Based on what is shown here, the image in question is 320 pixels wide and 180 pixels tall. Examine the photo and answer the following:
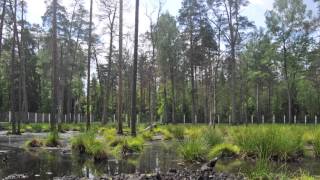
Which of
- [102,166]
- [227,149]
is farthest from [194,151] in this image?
[102,166]

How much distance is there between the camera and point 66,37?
5191cm

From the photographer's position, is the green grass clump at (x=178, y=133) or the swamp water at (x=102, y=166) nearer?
the swamp water at (x=102, y=166)

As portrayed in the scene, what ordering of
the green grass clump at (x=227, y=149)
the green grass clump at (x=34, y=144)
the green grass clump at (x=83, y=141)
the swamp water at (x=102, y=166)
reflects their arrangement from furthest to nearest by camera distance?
the green grass clump at (x=34, y=144) < the green grass clump at (x=83, y=141) < the green grass clump at (x=227, y=149) < the swamp water at (x=102, y=166)

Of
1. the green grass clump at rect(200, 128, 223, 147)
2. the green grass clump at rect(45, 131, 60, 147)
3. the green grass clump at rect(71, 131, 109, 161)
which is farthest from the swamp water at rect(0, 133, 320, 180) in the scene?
the green grass clump at rect(45, 131, 60, 147)

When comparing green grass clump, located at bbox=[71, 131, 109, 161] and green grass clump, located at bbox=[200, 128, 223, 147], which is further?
green grass clump, located at bbox=[200, 128, 223, 147]

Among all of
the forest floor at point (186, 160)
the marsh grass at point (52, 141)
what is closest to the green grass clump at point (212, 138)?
the forest floor at point (186, 160)

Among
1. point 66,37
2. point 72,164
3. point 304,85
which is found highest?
point 66,37

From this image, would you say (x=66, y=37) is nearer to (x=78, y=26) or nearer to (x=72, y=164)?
(x=78, y=26)

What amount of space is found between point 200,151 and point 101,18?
28.6m

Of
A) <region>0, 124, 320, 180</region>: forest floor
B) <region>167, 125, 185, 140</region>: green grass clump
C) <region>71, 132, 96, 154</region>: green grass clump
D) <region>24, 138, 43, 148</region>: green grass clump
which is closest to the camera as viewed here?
<region>0, 124, 320, 180</region>: forest floor

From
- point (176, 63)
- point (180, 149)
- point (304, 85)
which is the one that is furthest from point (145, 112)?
point (180, 149)

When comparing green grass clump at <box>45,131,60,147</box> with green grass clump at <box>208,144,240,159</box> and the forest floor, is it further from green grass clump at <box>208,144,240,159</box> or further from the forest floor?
green grass clump at <box>208,144,240,159</box>

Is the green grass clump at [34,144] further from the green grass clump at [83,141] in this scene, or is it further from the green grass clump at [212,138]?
the green grass clump at [212,138]

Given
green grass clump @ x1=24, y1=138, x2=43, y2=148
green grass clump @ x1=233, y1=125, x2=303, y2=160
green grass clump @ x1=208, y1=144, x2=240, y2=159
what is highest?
green grass clump @ x1=233, y1=125, x2=303, y2=160
